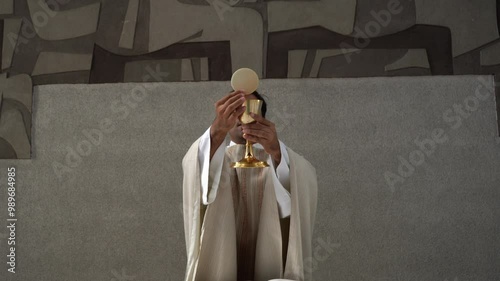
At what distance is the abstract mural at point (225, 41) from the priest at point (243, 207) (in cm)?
181

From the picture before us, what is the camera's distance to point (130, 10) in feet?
16.0

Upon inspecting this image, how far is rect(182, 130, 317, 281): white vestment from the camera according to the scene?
2.89m

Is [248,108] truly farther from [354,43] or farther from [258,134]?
[354,43]

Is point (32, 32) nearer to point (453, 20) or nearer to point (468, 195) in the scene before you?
point (453, 20)

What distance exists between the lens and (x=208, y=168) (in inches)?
115

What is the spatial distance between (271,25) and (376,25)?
3.01ft

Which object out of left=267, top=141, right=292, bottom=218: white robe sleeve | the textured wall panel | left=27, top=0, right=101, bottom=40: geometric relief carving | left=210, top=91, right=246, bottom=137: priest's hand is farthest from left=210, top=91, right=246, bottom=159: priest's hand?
left=27, top=0, right=101, bottom=40: geometric relief carving

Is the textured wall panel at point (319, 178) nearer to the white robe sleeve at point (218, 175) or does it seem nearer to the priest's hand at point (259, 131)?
the white robe sleeve at point (218, 175)

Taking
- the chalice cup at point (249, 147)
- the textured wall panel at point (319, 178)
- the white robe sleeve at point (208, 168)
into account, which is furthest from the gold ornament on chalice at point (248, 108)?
the textured wall panel at point (319, 178)

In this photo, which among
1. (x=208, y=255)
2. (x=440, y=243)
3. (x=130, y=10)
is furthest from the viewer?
(x=130, y=10)


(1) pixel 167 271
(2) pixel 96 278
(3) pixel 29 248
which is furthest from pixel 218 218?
(3) pixel 29 248

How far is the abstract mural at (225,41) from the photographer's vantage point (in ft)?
15.5

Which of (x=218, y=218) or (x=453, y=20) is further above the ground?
(x=453, y=20)

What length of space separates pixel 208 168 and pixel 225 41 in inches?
83.4
